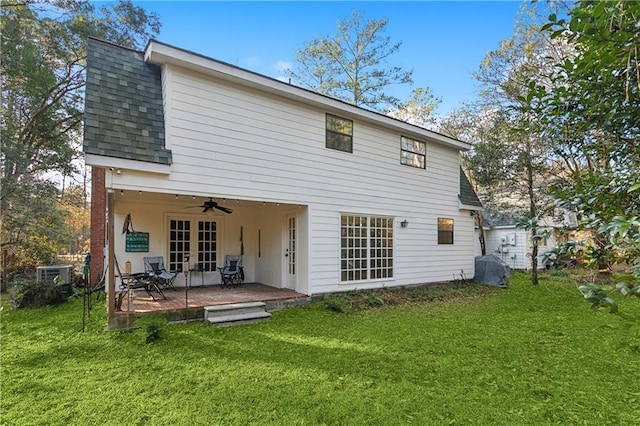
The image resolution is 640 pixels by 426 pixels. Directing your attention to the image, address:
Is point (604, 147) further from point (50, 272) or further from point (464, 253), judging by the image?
point (50, 272)

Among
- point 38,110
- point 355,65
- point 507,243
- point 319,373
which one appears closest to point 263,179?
point 319,373

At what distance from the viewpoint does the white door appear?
8805 millimetres

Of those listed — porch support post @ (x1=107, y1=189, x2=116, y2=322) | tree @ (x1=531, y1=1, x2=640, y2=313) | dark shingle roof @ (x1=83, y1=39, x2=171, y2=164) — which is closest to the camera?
tree @ (x1=531, y1=1, x2=640, y2=313)

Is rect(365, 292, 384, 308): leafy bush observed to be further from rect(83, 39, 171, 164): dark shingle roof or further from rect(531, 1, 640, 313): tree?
rect(531, 1, 640, 313): tree

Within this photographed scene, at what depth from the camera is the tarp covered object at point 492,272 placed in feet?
38.6

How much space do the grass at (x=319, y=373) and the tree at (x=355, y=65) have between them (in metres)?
15.0

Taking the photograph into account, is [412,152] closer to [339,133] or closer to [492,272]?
[339,133]

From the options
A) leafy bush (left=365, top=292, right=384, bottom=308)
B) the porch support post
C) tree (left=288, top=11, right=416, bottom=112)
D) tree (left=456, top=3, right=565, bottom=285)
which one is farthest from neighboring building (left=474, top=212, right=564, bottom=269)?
the porch support post

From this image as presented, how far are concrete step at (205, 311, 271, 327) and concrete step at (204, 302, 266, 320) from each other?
0.06m

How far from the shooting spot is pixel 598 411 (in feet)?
11.0

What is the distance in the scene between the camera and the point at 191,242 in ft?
31.0

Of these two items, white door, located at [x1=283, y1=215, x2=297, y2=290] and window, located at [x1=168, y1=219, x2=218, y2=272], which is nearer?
white door, located at [x1=283, y1=215, x2=297, y2=290]

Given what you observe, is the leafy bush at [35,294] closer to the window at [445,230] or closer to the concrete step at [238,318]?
the concrete step at [238,318]

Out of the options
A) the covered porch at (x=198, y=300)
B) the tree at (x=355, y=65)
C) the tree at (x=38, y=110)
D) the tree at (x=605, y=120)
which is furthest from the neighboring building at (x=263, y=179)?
the tree at (x=355, y=65)
